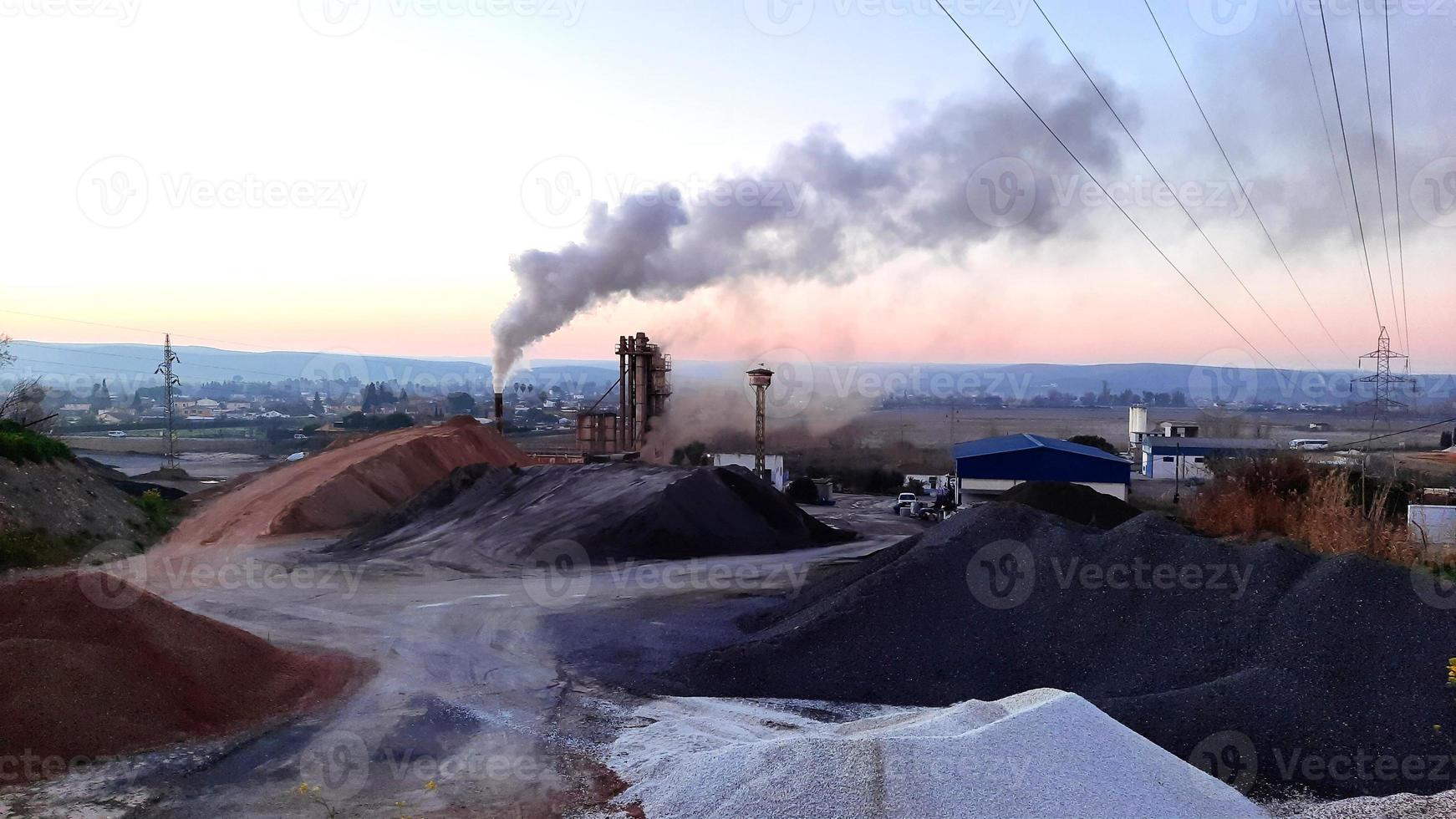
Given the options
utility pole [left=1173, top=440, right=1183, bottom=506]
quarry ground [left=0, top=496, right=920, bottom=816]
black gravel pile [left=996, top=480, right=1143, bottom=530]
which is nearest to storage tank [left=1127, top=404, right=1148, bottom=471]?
utility pole [left=1173, top=440, right=1183, bottom=506]

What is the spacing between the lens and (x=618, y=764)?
10.3 meters

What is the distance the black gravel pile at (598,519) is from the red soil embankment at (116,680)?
1138 centimetres

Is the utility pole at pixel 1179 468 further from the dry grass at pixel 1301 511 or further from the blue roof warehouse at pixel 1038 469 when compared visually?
the dry grass at pixel 1301 511

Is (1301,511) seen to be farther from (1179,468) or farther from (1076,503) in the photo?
(1179,468)

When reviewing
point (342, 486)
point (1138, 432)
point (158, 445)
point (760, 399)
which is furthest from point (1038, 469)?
point (158, 445)

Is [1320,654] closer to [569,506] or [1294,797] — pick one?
[1294,797]

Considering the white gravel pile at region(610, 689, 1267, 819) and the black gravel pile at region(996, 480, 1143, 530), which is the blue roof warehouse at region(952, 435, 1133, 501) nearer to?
the black gravel pile at region(996, 480, 1143, 530)

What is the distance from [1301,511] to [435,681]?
18.5 metres

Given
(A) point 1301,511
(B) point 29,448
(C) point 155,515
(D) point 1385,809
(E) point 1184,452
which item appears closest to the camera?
(D) point 1385,809

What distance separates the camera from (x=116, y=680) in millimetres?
11141

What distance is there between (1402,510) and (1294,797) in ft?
69.5

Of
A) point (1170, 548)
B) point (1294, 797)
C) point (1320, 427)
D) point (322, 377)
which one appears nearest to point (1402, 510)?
point (1170, 548)

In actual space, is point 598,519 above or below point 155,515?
above

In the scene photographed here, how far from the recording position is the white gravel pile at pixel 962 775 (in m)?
7.56
